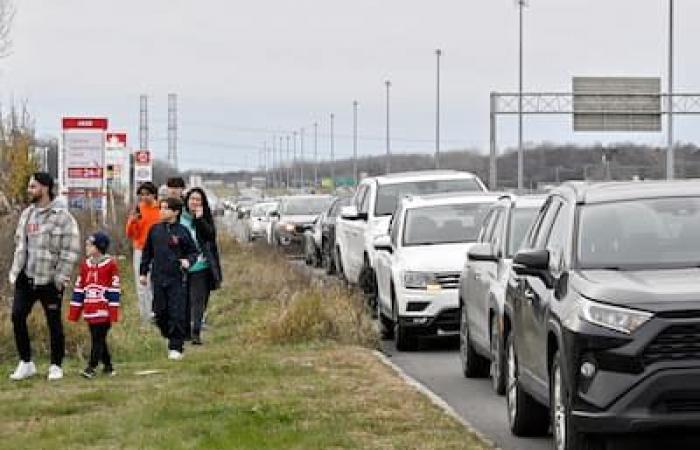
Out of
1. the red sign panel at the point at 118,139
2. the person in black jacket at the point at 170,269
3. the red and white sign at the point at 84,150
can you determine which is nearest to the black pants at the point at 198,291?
the person in black jacket at the point at 170,269

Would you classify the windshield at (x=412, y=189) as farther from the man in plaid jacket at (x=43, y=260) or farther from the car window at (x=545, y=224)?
the car window at (x=545, y=224)

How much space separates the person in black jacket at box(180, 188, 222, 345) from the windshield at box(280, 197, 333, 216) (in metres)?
24.7

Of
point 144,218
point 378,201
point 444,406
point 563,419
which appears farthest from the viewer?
point 378,201

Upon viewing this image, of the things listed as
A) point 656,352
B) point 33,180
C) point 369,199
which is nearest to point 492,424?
point 656,352

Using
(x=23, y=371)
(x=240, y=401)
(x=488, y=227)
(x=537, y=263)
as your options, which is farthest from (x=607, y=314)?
(x=488, y=227)

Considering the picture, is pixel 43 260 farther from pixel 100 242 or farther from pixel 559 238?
pixel 559 238

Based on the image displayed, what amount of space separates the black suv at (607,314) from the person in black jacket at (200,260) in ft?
21.1

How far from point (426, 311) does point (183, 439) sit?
7602 mm

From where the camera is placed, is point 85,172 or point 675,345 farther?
point 85,172

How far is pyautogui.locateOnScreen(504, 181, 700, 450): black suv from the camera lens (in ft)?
27.1

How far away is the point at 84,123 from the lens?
98.3 ft

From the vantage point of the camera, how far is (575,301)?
8.84m

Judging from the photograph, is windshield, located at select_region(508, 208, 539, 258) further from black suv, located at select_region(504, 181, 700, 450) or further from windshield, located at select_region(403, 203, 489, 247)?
windshield, located at select_region(403, 203, 489, 247)

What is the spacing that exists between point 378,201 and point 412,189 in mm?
695
